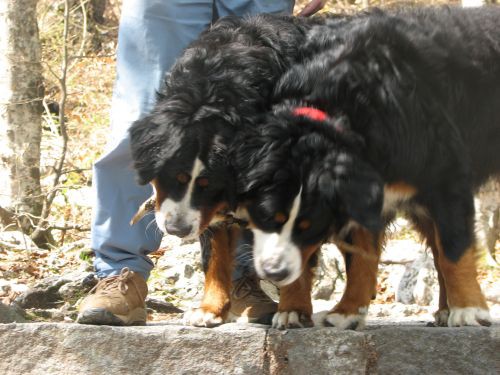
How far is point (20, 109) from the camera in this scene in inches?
291

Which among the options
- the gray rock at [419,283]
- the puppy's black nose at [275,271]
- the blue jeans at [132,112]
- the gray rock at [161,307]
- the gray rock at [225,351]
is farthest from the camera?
the gray rock at [419,283]

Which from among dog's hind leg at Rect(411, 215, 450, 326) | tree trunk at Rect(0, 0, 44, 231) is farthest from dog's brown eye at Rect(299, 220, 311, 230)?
tree trunk at Rect(0, 0, 44, 231)

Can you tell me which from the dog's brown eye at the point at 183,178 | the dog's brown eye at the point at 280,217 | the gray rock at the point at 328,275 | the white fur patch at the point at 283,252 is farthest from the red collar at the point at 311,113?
the gray rock at the point at 328,275

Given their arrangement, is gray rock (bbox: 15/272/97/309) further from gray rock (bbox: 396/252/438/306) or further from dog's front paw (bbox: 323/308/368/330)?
gray rock (bbox: 396/252/438/306)

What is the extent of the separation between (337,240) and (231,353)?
76cm

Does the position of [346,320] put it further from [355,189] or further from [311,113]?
[311,113]

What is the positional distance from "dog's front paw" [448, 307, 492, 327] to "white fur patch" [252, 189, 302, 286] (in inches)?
33.3

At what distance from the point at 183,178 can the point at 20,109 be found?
399 cm

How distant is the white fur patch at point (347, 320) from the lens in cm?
394

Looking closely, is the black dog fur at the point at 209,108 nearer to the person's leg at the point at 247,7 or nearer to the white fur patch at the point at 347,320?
→ the person's leg at the point at 247,7

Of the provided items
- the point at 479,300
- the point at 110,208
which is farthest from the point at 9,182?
the point at 479,300

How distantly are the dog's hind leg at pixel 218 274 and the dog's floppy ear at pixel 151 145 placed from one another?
470mm

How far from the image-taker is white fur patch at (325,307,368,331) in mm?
3943

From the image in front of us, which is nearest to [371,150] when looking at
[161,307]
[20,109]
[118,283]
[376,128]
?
[376,128]
